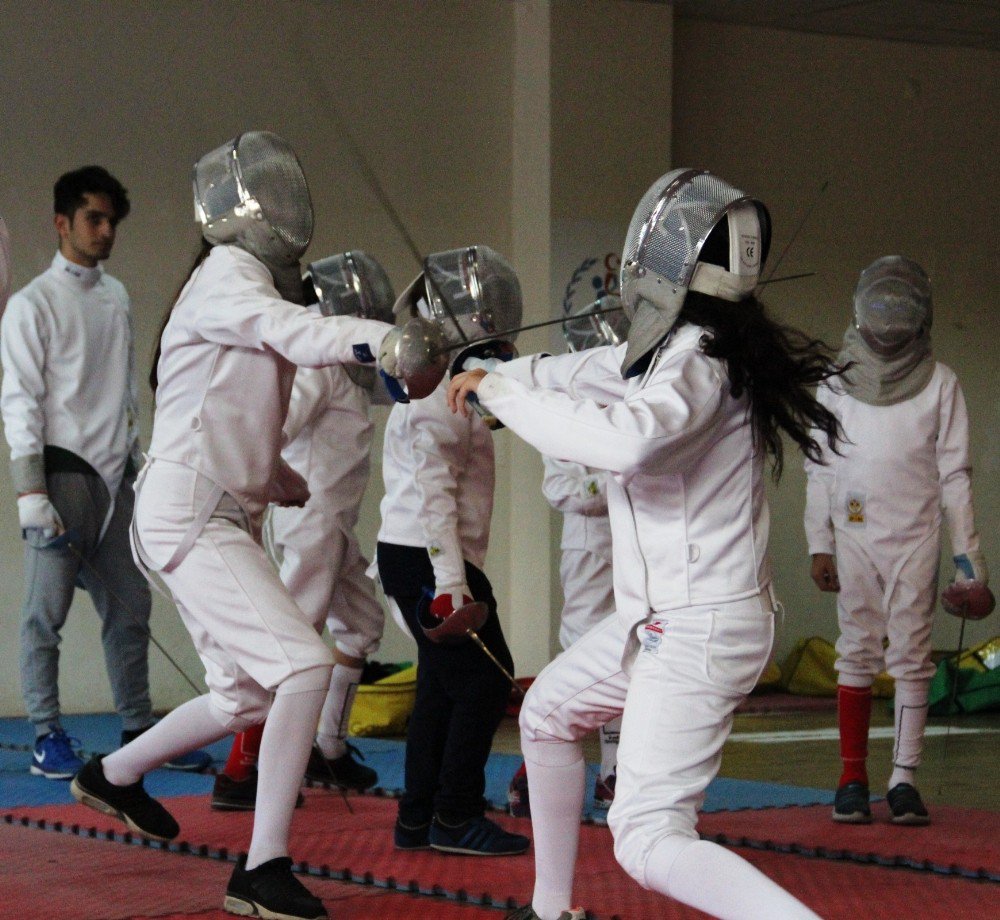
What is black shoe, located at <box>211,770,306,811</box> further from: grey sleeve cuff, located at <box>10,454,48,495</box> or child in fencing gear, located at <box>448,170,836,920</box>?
child in fencing gear, located at <box>448,170,836,920</box>

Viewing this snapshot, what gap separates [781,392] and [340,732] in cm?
213

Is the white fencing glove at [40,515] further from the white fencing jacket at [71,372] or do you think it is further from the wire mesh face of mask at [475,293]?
the wire mesh face of mask at [475,293]

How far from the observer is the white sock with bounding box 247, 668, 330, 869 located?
8.65ft

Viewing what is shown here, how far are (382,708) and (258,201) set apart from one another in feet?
9.27

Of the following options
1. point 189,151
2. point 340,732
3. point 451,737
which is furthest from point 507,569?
point 451,737

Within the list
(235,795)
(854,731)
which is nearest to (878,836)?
(854,731)

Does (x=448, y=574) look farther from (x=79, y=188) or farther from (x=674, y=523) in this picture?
(x=79, y=188)

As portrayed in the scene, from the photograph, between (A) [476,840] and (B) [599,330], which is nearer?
(A) [476,840]

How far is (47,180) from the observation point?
582 centimetres

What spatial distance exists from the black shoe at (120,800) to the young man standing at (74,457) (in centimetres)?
130

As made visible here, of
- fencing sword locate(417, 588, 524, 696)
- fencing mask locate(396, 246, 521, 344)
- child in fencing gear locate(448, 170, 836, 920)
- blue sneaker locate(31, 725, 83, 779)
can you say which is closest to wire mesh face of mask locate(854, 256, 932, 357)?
fencing mask locate(396, 246, 521, 344)

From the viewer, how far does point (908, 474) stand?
3.87m

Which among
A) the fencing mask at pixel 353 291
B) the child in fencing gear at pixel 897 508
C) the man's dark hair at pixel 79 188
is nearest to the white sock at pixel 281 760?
the fencing mask at pixel 353 291

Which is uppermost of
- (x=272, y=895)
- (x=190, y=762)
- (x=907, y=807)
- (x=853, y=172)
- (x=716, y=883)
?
(x=853, y=172)
